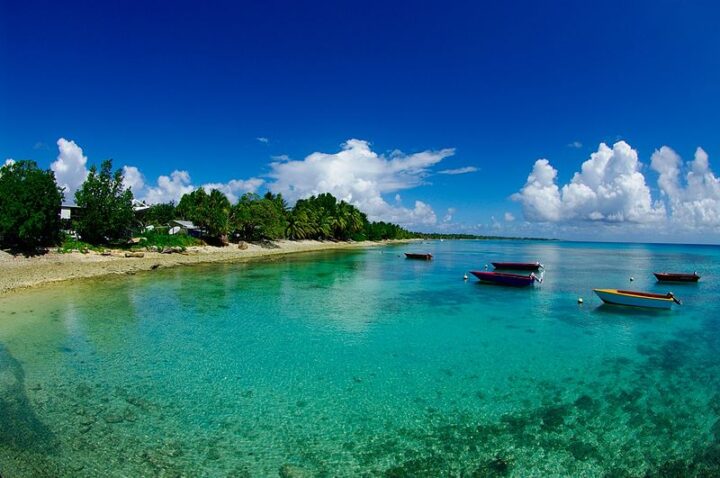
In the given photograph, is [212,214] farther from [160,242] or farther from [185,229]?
[160,242]

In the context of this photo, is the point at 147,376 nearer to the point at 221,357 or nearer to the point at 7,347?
the point at 221,357

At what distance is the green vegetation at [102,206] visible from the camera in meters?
37.9

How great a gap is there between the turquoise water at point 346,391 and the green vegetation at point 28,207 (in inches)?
530

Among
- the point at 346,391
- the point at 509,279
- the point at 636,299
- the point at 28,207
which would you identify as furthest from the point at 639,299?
the point at 28,207

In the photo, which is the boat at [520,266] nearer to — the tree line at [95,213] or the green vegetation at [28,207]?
the tree line at [95,213]

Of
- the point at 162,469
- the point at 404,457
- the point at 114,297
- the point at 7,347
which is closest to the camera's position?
the point at 162,469

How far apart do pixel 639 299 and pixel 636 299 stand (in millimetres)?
142

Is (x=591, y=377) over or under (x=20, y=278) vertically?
under

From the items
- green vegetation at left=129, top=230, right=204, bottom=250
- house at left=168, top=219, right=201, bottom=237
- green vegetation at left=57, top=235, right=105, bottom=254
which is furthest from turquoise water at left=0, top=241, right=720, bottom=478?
house at left=168, top=219, right=201, bottom=237

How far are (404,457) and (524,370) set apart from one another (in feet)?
20.9

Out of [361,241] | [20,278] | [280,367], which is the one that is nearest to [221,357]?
[280,367]

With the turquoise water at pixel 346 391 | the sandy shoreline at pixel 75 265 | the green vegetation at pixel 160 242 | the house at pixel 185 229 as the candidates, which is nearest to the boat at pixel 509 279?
the turquoise water at pixel 346 391

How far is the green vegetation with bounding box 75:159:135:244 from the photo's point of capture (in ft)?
124

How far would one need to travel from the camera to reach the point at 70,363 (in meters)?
11.1
